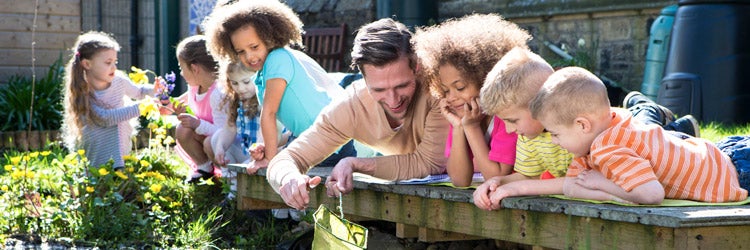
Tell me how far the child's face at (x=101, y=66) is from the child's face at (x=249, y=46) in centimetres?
221

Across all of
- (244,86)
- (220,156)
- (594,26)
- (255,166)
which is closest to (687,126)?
(255,166)

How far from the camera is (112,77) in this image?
733 centimetres

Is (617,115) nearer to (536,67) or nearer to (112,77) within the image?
(536,67)

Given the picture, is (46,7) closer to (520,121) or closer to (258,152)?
(258,152)

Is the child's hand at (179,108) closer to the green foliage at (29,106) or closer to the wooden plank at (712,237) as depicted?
the green foliage at (29,106)

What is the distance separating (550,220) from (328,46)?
852 centimetres

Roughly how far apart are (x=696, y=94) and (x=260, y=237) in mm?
3359

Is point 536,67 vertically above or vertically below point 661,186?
above

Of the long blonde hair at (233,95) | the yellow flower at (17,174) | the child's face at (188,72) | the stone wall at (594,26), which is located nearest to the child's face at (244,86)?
the long blonde hair at (233,95)

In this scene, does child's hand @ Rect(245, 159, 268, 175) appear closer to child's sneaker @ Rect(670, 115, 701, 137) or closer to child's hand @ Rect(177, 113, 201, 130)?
child's hand @ Rect(177, 113, 201, 130)

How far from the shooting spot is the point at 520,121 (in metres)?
3.37

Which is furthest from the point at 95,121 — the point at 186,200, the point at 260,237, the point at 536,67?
the point at 536,67

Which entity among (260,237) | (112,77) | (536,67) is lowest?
(260,237)

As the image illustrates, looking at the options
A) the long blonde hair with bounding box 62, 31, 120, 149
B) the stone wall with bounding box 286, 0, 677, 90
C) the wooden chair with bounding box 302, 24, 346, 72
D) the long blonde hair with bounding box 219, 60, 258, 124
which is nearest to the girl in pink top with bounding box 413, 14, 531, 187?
the long blonde hair with bounding box 219, 60, 258, 124
